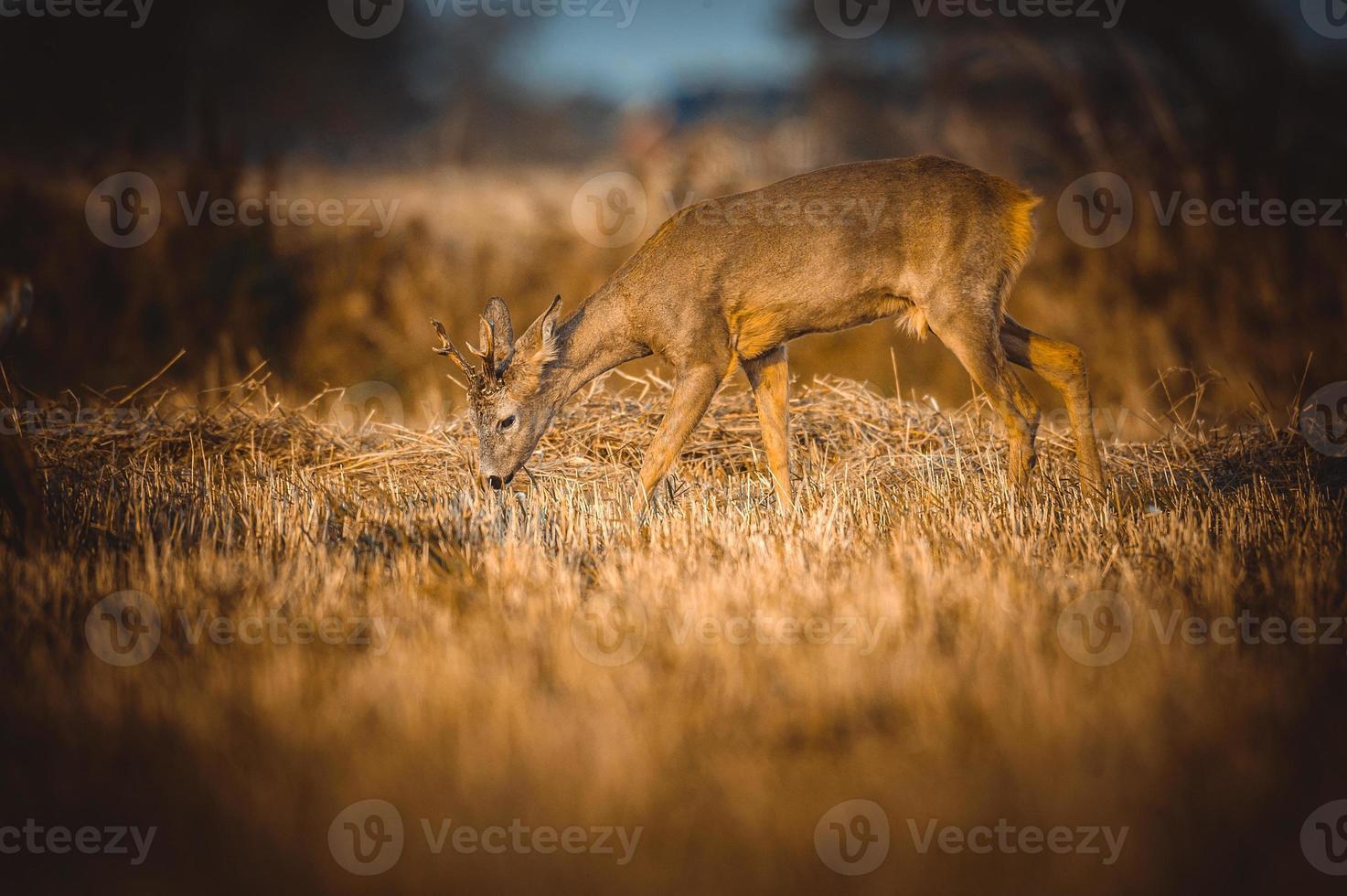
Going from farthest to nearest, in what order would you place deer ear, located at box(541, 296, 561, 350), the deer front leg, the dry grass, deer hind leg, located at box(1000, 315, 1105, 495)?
deer hind leg, located at box(1000, 315, 1105, 495) → deer ear, located at box(541, 296, 561, 350) → the deer front leg → the dry grass

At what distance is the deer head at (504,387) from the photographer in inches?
268

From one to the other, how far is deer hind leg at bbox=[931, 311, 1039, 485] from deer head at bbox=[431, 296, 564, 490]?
7.73 feet

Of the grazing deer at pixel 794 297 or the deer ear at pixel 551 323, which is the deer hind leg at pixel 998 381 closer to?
the grazing deer at pixel 794 297

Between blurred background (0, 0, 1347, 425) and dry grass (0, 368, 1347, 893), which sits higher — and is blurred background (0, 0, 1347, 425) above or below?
above

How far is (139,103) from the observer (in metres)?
23.7

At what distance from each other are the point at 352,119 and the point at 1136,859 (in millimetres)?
38007

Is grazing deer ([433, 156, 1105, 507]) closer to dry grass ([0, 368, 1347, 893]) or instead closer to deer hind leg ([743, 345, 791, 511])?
deer hind leg ([743, 345, 791, 511])

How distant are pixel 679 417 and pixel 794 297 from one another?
0.98m

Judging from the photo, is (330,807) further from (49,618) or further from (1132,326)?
(1132,326)

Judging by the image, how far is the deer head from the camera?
6812 millimetres

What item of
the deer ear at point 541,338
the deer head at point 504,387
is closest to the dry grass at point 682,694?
the deer head at point 504,387

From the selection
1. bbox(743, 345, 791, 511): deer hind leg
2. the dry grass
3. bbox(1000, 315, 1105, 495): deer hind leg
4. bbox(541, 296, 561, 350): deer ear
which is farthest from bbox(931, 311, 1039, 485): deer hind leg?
bbox(541, 296, 561, 350): deer ear

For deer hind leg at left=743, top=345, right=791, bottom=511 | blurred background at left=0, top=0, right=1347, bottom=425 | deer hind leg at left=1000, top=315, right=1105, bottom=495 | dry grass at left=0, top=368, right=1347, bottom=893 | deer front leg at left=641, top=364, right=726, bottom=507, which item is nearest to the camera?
dry grass at left=0, top=368, right=1347, bottom=893

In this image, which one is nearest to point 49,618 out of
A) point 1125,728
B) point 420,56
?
point 1125,728
